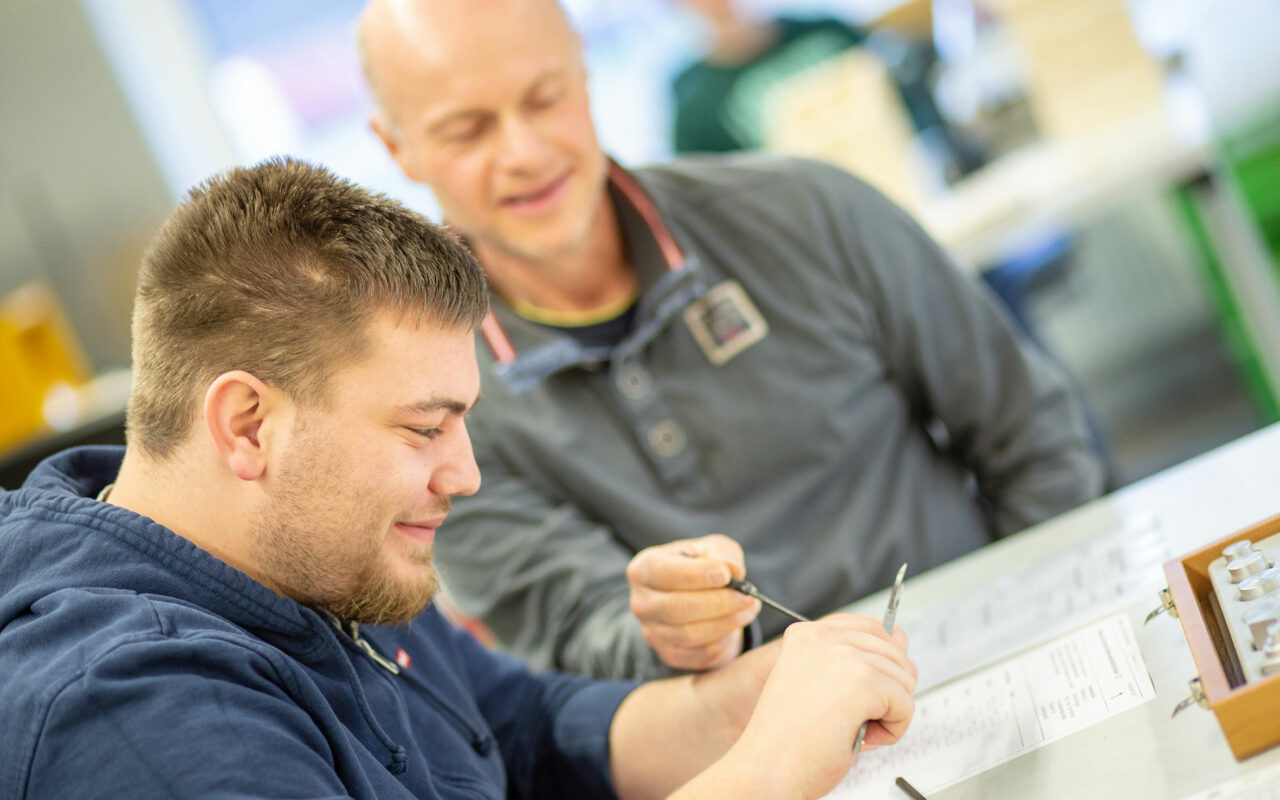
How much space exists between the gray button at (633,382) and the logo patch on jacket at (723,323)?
0.08m

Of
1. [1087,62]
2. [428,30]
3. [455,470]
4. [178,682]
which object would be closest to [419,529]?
[455,470]

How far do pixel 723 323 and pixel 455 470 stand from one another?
0.59 m

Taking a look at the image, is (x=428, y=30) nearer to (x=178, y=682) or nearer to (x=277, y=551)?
(x=277, y=551)

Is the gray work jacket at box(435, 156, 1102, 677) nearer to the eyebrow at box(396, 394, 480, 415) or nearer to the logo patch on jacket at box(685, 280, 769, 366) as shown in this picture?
the logo patch on jacket at box(685, 280, 769, 366)

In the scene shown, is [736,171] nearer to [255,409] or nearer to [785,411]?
[785,411]

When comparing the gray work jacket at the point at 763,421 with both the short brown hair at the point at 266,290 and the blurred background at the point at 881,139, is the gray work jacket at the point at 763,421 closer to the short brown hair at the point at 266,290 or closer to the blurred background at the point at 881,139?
the short brown hair at the point at 266,290

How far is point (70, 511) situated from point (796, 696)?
1.78 ft

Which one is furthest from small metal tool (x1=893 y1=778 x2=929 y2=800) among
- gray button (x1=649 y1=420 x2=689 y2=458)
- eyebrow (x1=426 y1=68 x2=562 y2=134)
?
eyebrow (x1=426 y1=68 x2=562 y2=134)

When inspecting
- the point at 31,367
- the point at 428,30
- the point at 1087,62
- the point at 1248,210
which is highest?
the point at 428,30

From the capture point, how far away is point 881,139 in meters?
2.92

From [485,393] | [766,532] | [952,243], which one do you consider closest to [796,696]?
[766,532]

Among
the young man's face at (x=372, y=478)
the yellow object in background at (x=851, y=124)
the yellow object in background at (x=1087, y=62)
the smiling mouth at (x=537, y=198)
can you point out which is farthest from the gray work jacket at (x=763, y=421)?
the yellow object in background at (x=1087, y=62)

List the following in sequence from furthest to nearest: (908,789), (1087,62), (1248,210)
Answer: (1087,62), (1248,210), (908,789)

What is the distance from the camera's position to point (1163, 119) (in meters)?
2.67
